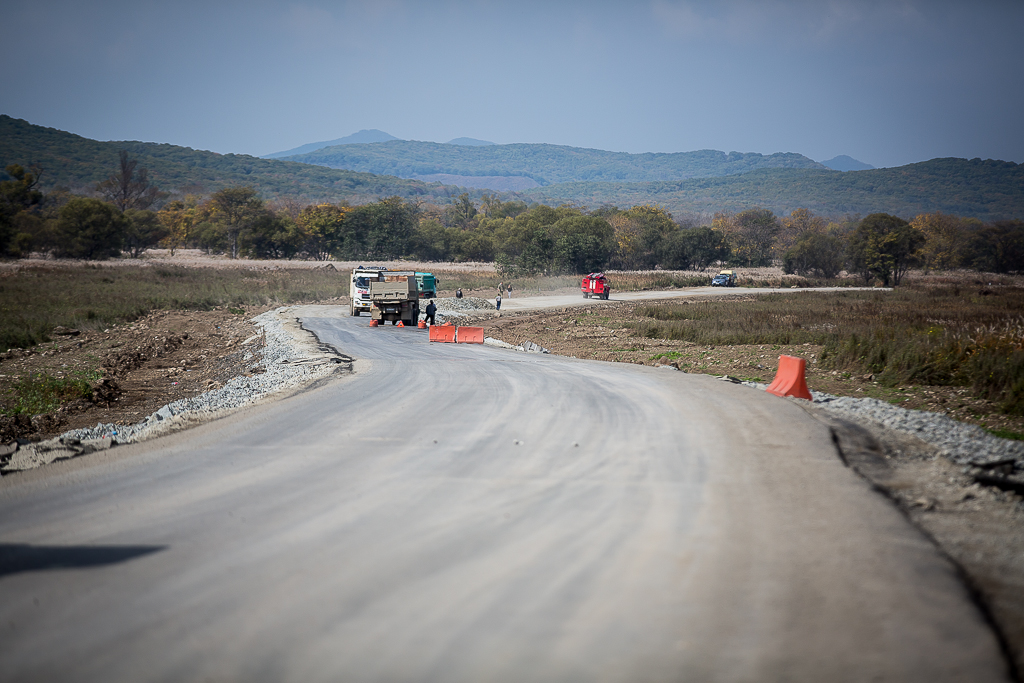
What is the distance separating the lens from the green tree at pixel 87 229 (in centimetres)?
8256

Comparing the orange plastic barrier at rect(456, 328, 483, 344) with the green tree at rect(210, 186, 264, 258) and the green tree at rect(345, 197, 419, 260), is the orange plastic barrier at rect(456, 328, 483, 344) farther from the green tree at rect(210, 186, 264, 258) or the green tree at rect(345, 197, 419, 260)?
the green tree at rect(210, 186, 264, 258)

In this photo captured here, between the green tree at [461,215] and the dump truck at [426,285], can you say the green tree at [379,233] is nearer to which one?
the green tree at [461,215]

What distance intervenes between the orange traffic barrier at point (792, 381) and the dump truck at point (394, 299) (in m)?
22.2

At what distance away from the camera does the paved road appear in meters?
4.00

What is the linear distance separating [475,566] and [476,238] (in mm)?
118638

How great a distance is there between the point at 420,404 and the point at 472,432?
2.82 metres

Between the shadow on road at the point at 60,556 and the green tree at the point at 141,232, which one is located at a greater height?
the green tree at the point at 141,232

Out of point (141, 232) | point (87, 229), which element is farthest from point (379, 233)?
point (87, 229)

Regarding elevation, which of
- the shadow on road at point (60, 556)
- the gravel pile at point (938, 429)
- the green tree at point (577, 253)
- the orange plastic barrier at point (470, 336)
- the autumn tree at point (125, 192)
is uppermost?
the autumn tree at point (125, 192)

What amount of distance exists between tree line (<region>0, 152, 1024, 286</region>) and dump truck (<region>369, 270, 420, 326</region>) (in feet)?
145

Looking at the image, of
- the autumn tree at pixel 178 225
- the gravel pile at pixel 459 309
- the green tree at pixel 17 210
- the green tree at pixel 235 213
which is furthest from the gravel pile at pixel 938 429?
the autumn tree at pixel 178 225

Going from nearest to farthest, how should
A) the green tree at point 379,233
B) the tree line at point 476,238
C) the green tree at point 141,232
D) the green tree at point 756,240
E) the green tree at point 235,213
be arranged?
the tree line at point 476,238
the green tree at point 141,232
the green tree at point 235,213
the green tree at point 379,233
the green tree at point 756,240

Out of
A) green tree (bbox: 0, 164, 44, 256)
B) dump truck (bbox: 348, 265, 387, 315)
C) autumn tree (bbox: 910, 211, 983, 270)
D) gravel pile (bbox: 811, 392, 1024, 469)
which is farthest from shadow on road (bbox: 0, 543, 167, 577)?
autumn tree (bbox: 910, 211, 983, 270)

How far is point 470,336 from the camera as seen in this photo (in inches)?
1081
